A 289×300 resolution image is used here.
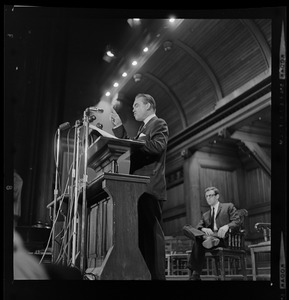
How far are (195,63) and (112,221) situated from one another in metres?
0.89

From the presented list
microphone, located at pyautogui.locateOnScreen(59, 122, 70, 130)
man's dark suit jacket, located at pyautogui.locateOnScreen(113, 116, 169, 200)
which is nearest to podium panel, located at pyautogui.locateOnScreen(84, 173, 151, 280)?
man's dark suit jacket, located at pyautogui.locateOnScreen(113, 116, 169, 200)

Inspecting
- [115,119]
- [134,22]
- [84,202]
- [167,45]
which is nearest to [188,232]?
[84,202]

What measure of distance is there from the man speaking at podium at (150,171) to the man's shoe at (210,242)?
0.21 meters

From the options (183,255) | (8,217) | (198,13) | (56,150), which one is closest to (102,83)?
(56,150)

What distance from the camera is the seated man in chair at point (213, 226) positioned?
1.92 m

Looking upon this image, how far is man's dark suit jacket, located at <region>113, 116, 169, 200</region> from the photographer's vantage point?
1.90 metres

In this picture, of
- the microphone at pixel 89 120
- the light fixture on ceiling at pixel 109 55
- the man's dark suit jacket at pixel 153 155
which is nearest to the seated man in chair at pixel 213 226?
the man's dark suit jacket at pixel 153 155

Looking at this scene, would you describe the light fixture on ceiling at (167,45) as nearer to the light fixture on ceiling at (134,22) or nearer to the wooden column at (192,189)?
the light fixture on ceiling at (134,22)

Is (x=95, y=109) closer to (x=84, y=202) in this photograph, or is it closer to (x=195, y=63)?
(x=84, y=202)

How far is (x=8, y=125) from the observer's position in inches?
72.9

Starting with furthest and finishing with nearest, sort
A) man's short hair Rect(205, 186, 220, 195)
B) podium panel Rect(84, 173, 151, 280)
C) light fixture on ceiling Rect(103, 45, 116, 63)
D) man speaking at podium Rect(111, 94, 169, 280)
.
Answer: light fixture on ceiling Rect(103, 45, 116, 63) → man's short hair Rect(205, 186, 220, 195) → man speaking at podium Rect(111, 94, 169, 280) → podium panel Rect(84, 173, 151, 280)

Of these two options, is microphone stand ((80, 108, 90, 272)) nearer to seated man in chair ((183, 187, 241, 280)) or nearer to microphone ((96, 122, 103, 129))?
microphone ((96, 122, 103, 129))
